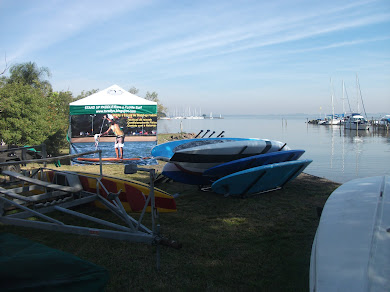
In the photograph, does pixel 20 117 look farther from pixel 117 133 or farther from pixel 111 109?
pixel 117 133

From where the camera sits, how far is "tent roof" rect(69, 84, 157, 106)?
14164mm

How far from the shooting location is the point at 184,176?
896cm

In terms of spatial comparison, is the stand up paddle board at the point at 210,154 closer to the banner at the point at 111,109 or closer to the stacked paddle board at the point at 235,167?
the stacked paddle board at the point at 235,167

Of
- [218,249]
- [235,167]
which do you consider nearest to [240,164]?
[235,167]

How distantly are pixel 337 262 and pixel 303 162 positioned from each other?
217 inches

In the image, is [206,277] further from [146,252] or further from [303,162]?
[303,162]

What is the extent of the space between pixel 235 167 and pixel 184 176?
1.54m

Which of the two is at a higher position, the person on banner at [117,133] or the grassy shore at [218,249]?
the person on banner at [117,133]

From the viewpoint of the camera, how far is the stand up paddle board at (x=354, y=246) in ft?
8.75

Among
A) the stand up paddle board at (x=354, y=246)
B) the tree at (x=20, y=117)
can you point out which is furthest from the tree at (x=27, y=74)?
the stand up paddle board at (x=354, y=246)

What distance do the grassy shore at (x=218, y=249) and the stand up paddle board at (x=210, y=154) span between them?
1.39 meters

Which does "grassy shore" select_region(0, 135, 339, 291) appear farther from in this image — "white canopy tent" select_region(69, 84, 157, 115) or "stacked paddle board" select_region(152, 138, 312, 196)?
"white canopy tent" select_region(69, 84, 157, 115)

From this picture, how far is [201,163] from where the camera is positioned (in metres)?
8.70

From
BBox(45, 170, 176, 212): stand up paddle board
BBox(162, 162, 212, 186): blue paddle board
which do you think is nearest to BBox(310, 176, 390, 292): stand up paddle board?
BBox(45, 170, 176, 212): stand up paddle board
